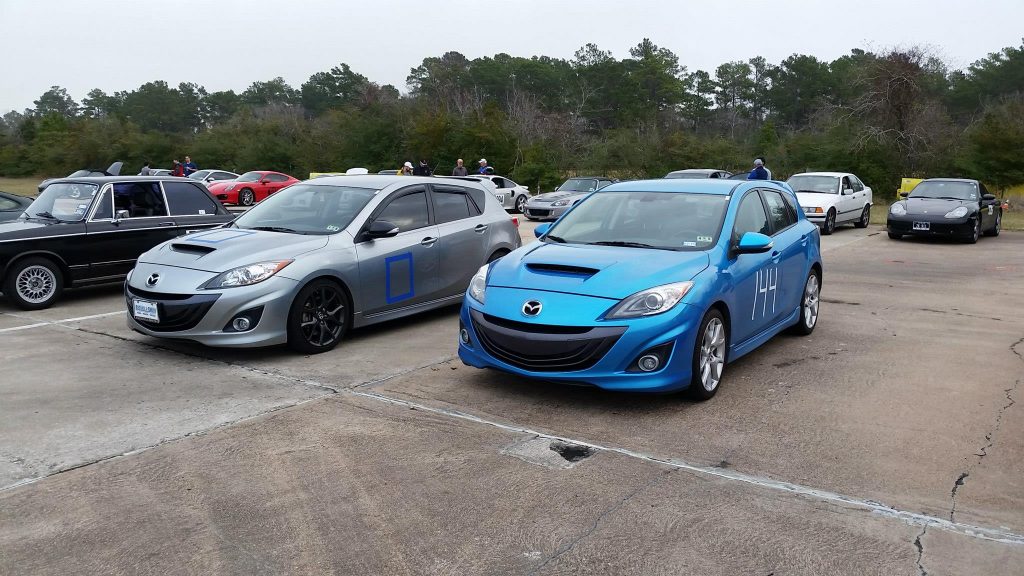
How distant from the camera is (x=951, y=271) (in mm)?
13078

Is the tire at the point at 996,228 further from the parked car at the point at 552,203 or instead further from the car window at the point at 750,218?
the car window at the point at 750,218

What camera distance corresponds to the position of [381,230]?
756 cm

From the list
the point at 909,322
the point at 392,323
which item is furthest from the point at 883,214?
the point at 392,323

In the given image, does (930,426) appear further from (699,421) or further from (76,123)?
(76,123)

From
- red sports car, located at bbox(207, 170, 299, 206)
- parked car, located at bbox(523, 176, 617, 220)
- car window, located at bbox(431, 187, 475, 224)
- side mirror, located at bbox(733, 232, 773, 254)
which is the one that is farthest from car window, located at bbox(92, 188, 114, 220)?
red sports car, located at bbox(207, 170, 299, 206)

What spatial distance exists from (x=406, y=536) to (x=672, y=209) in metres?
3.97

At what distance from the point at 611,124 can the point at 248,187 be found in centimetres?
4936

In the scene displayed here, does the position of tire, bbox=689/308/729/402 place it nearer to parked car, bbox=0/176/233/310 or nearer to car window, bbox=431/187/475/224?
car window, bbox=431/187/475/224

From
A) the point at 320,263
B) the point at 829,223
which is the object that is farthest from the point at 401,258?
the point at 829,223

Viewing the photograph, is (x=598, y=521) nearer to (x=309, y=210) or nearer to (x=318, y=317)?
(x=318, y=317)

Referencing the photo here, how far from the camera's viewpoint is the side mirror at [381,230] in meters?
7.56

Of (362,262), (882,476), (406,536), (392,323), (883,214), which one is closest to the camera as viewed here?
(406,536)

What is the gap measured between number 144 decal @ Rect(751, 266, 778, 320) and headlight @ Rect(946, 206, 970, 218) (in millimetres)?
12574

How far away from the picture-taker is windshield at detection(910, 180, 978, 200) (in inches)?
712
